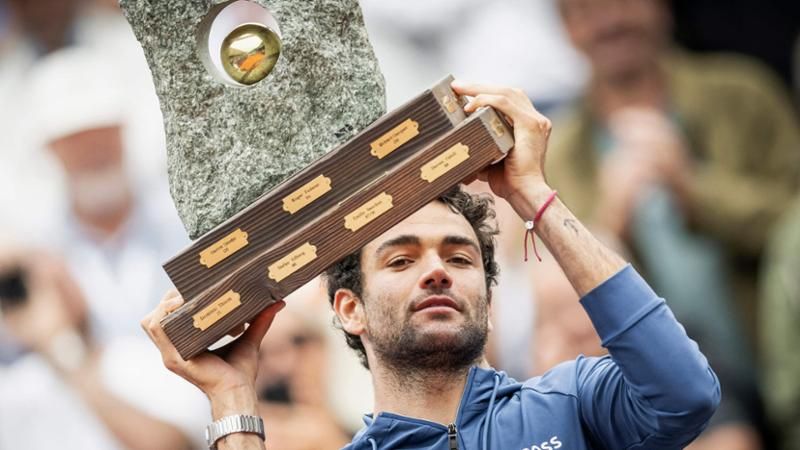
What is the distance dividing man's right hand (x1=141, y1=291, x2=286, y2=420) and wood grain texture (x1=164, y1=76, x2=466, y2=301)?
0.14m

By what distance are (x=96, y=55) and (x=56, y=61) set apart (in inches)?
9.5

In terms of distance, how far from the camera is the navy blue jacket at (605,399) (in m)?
4.02

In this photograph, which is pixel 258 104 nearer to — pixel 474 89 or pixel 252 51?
pixel 252 51

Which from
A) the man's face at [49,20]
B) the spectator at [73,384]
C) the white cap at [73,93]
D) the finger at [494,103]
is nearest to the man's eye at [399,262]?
the finger at [494,103]

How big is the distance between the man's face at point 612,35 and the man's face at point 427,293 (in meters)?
3.95

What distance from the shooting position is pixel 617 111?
837 cm

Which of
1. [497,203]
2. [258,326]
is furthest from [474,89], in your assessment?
[497,203]

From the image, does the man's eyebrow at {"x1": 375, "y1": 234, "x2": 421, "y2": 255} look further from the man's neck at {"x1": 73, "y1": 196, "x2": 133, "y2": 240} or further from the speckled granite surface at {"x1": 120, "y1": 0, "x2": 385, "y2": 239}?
the man's neck at {"x1": 73, "y1": 196, "x2": 133, "y2": 240}

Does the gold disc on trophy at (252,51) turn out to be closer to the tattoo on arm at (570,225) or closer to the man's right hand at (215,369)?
the man's right hand at (215,369)

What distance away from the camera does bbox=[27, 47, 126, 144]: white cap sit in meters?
8.91

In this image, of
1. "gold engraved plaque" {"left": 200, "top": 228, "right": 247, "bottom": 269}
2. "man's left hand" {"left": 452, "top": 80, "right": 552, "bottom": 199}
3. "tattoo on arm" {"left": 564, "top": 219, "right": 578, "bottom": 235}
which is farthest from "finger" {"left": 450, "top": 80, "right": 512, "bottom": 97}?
"gold engraved plaque" {"left": 200, "top": 228, "right": 247, "bottom": 269}

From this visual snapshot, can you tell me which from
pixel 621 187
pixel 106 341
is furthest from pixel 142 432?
pixel 621 187

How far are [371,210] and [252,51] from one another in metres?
0.56

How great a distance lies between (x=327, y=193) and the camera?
425 cm
